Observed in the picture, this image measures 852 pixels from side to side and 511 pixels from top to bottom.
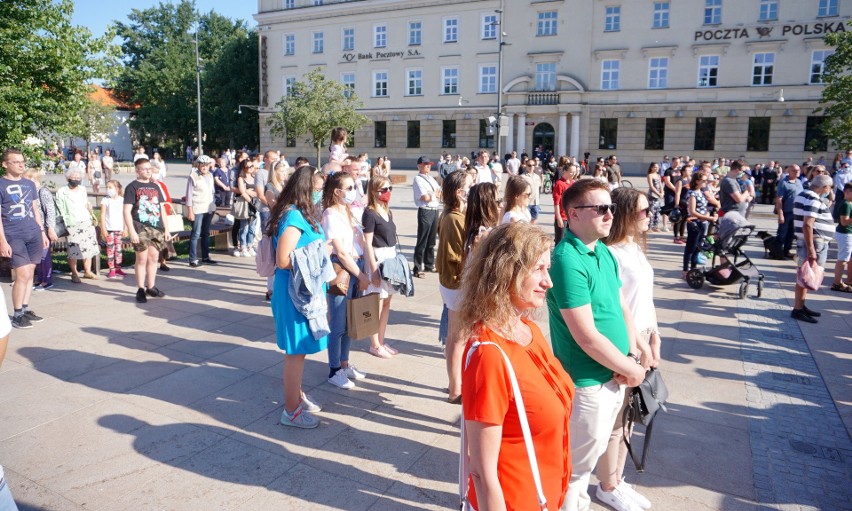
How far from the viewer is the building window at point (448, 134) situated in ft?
138

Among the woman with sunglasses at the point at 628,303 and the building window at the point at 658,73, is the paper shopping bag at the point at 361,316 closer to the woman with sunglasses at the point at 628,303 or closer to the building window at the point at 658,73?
the woman with sunglasses at the point at 628,303

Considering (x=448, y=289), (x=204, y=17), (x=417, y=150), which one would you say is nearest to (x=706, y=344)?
(x=448, y=289)

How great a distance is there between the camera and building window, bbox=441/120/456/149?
138 feet

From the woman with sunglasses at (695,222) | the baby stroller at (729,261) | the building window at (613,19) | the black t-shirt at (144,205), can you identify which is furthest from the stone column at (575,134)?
the black t-shirt at (144,205)

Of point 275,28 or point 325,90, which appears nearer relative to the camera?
point 325,90

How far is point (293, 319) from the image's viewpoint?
13.4ft

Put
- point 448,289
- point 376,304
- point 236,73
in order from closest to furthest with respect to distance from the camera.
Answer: point 448,289
point 376,304
point 236,73

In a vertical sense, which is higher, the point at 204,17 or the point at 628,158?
the point at 204,17

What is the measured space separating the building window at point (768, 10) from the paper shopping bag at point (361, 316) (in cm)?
3760

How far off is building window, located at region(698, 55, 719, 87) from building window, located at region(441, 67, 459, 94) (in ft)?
51.7

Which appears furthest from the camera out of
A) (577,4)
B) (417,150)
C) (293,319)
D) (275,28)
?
(275,28)

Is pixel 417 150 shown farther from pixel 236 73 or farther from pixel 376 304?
pixel 376 304

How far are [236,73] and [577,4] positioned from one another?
103 ft

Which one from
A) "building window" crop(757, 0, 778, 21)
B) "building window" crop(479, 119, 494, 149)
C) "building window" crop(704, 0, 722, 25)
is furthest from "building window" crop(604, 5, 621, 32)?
"building window" crop(479, 119, 494, 149)
